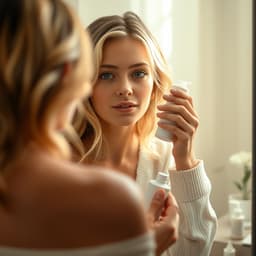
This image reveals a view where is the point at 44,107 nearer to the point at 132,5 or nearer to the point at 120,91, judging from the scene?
the point at 120,91

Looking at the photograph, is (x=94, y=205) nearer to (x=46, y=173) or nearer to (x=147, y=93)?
(x=46, y=173)

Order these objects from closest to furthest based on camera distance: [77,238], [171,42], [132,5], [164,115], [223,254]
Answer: [77,238] < [164,115] < [223,254] < [132,5] < [171,42]

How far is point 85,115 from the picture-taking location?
3.44 ft

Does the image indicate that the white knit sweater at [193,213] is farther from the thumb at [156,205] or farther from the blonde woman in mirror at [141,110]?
the thumb at [156,205]

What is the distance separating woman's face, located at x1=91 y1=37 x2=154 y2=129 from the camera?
98 cm

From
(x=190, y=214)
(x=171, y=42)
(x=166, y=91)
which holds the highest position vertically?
(x=171, y=42)

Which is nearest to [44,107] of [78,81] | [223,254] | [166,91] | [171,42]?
[78,81]

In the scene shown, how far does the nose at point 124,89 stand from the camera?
976 millimetres

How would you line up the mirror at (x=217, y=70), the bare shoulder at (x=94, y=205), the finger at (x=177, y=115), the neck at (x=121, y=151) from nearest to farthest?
the bare shoulder at (x=94, y=205)
the finger at (x=177, y=115)
the neck at (x=121, y=151)
the mirror at (x=217, y=70)

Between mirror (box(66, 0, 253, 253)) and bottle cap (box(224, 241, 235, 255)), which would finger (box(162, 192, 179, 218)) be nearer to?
bottle cap (box(224, 241, 235, 255))

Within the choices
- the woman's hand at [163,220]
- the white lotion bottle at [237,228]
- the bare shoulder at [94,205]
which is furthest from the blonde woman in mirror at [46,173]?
the white lotion bottle at [237,228]

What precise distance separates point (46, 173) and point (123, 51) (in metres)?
0.56

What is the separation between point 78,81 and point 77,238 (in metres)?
0.15

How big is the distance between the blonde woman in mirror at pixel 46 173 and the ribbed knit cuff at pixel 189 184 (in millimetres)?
495
